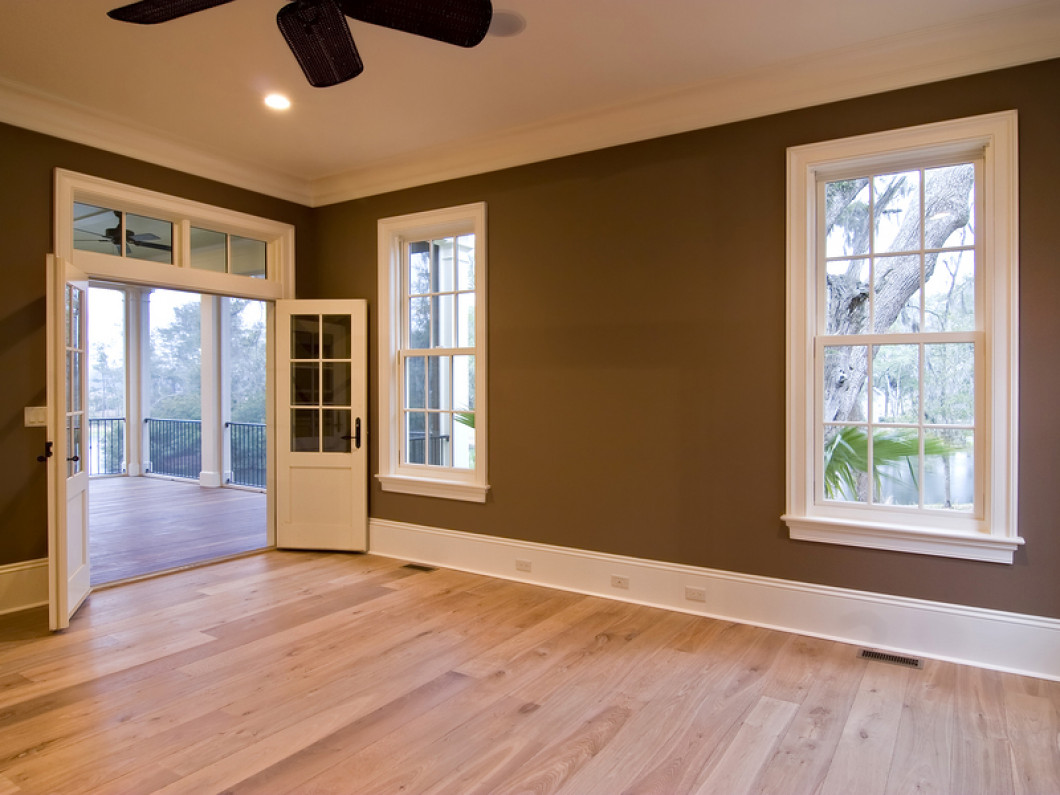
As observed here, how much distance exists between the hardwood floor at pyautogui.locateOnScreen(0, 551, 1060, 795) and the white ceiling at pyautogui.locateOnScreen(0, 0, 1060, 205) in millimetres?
2865

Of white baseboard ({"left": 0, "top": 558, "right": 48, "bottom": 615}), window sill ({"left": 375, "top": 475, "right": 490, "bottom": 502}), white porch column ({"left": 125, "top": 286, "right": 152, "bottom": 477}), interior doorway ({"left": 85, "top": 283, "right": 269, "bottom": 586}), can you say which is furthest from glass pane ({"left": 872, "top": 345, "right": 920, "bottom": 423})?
white porch column ({"left": 125, "top": 286, "right": 152, "bottom": 477})

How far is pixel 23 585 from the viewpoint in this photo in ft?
12.4

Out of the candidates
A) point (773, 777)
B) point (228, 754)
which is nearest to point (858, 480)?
point (773, 777)

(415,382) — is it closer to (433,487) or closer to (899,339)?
(433,487)

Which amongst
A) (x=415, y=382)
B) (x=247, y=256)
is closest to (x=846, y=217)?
(x=415, y=382)

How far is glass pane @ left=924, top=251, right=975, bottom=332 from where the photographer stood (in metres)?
3.20

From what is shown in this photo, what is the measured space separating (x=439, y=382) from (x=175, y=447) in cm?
705

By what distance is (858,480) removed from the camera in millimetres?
3426

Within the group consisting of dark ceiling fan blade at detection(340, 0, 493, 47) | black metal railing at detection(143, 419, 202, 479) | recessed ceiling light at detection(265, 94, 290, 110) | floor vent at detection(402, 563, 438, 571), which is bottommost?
floor vent at detection(402, 563, 438, 571)

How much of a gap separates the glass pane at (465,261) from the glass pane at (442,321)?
6.2 inches

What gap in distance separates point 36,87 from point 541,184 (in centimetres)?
294

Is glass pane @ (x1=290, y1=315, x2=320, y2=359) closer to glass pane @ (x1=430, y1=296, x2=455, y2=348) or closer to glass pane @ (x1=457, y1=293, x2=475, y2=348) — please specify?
glass pane @ (x1=430, y1=296, x2=455, y2=348)

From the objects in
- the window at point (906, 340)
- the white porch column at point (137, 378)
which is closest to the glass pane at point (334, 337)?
the window at point (906, 340)

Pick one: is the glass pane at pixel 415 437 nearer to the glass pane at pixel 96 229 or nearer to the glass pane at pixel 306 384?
the glass pane at pixel 306 384
